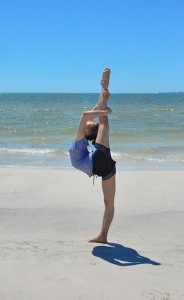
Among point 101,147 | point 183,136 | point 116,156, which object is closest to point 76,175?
point 116,156

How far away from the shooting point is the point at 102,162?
13.6 feet

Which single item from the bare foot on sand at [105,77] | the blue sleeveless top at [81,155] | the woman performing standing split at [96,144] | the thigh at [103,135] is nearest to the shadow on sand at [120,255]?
the woman performing standing split at [96,144]

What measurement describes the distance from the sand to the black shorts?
0.81 m

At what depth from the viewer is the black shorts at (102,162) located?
4.11 metres

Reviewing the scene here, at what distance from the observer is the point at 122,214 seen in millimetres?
5742

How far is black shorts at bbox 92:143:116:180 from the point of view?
13.5 ft

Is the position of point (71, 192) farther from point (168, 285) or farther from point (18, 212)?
point (168, 285)

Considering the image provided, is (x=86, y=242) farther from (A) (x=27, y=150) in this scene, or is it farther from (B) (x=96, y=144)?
(A) (x=27, y=150)

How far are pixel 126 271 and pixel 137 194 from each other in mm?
3259

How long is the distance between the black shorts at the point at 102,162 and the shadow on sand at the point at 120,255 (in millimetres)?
760

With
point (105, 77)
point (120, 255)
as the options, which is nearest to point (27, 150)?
point (105, 77)

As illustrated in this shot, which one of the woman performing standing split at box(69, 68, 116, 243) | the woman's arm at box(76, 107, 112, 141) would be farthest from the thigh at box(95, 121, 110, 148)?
the woman's arm at box(76, 107, 112, 141)

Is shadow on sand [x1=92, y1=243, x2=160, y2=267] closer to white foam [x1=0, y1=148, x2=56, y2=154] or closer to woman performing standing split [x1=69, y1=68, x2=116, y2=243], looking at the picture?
woman performing standing split [x1=69, y1=68, x2=116, y2=243]

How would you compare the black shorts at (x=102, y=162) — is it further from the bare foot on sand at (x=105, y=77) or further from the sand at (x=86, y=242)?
the sand at (x=86, y=242)
